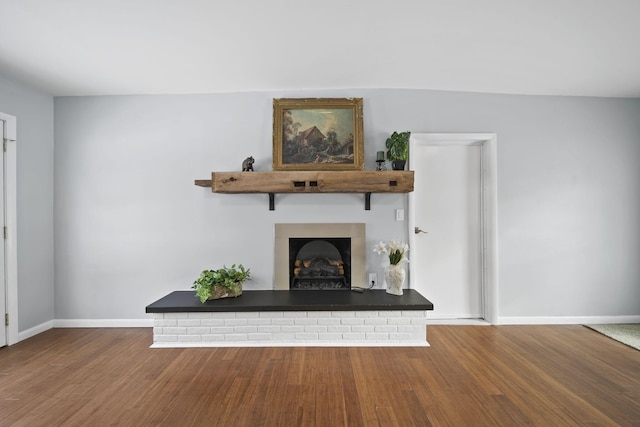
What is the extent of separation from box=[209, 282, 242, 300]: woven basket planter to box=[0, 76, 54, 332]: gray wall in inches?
69.6

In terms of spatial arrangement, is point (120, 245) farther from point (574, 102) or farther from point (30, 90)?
point (574, 102)

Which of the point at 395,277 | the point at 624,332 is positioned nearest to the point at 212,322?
the point at 395,277

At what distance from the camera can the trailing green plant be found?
3178mm

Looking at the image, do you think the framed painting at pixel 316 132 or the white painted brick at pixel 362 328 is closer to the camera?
the white painted brick at pixel 362 328

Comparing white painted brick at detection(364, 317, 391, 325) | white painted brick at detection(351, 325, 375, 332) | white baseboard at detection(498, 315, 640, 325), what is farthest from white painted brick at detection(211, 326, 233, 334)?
white baseboard at detection(498, 315, 640, 325)

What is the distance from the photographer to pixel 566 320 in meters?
3.42

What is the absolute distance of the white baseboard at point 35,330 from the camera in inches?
121

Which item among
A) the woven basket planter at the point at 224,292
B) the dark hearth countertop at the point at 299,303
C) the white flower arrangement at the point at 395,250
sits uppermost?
the white flower arrangement at the point at 395,250

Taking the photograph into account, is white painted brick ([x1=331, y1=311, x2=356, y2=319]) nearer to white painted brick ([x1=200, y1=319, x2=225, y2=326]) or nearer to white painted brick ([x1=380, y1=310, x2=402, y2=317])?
white painted brick ([x1=380, y1=310, x2=402, y2=317])

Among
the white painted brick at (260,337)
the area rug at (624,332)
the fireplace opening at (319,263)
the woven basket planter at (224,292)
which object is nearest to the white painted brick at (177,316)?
the woven basket planter at (224,292)

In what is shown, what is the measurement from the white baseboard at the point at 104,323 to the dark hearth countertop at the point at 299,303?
0.54m

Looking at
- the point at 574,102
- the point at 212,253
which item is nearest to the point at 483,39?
the point at 574,102

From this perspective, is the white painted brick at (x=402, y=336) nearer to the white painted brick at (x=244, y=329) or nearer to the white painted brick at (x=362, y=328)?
the white painted brick at (x=362, y=328)

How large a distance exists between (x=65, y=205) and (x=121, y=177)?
637 mm
